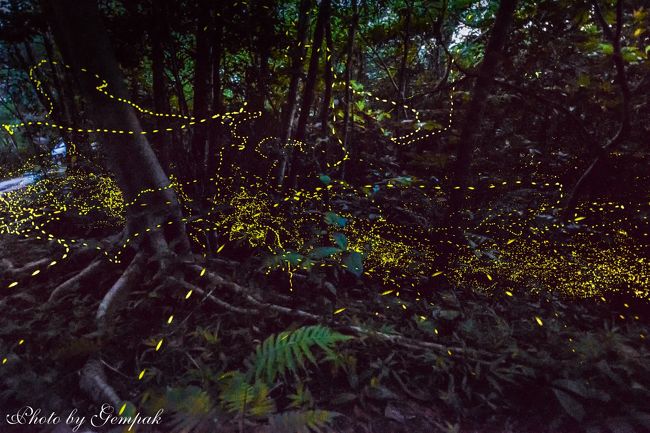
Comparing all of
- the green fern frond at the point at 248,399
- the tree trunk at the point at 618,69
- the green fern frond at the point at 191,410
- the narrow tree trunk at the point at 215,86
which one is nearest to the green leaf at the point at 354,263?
the green fern frond at the point at 248,399

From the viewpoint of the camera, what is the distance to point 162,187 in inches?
133

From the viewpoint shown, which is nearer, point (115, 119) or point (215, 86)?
point (115, 119)

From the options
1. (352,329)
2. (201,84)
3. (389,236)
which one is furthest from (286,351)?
(201,84)

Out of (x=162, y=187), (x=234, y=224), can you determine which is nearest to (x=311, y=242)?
(x=234, y=224)

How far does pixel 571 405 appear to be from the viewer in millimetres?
2148

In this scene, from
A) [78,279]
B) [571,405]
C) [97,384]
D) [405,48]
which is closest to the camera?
[571,405]

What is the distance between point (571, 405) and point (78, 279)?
14.0ft

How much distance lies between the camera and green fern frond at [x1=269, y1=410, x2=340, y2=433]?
177cm

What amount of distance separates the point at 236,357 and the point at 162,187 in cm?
179

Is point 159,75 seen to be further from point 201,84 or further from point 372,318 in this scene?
point 372,318

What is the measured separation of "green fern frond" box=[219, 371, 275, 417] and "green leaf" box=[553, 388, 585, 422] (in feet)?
5.93

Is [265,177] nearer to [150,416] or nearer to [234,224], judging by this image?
[234,224]

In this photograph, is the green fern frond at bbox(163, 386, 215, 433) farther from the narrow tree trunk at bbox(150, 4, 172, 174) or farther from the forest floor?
the narrow tree trunk at bbox(150, 4, 172, 174)

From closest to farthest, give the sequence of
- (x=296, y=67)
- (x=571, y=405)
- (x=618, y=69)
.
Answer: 1. (x=571, y=405)
2. (x=618, y=69)
3. (x=296, y=67)
